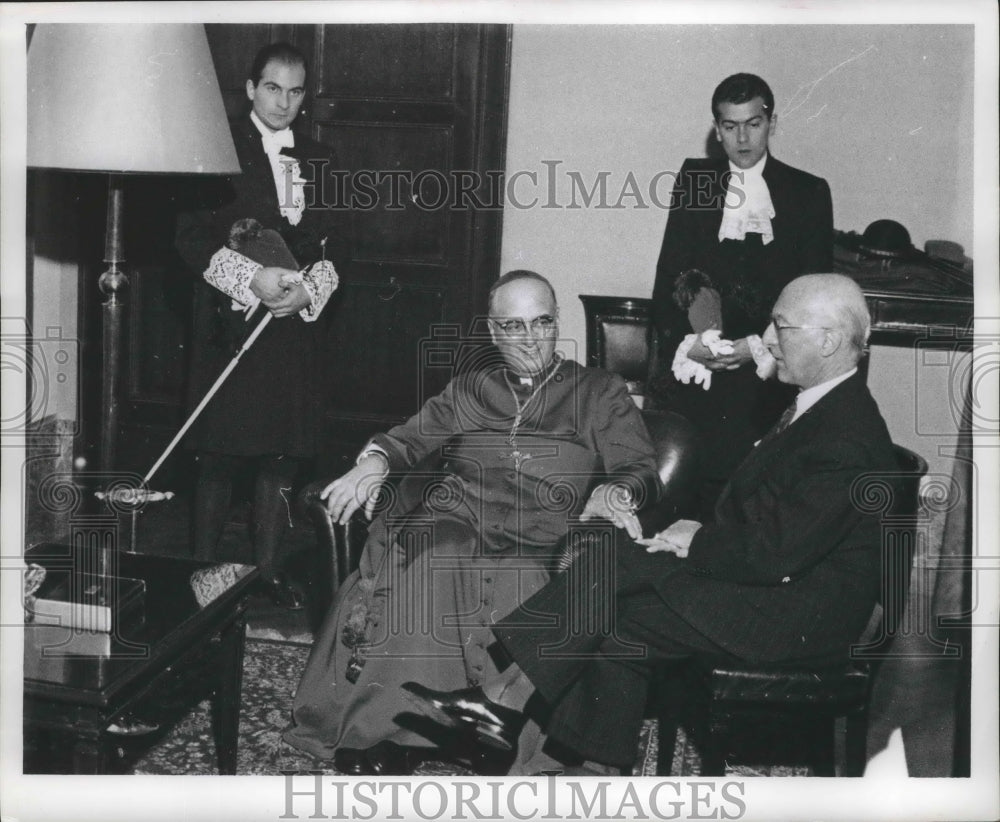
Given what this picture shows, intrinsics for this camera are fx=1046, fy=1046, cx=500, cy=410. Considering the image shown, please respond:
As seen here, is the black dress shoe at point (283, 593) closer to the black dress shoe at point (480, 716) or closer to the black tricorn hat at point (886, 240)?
the black dress shoe at point (480, 716)

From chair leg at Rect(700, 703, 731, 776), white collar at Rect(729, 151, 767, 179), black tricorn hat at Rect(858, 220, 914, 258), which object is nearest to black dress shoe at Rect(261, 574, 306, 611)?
chair leg at Rect(700, 703, 731, 776)

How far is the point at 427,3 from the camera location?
2.60 metres

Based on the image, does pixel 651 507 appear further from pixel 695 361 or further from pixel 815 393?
pixel 695 361

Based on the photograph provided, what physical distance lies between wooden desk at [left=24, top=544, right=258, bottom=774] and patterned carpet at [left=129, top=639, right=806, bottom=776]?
6.1 inches

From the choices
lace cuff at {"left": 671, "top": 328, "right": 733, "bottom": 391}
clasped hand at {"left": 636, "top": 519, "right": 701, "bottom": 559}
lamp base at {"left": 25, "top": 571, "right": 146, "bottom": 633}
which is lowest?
lamp base at {"left": 25, "top": 571, "right": 146, "bottom": 633}

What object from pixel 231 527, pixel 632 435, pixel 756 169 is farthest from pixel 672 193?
pixel 231 527

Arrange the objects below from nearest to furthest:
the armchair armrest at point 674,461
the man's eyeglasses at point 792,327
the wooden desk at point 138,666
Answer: the wooden desk at point 138,666, the man's eyeglasses at point 792,327, the armchair armrest at point 674,461

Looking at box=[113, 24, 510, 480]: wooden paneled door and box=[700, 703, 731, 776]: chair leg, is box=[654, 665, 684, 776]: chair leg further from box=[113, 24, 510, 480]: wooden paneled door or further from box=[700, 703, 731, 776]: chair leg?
box=[113, 24, 510, 480]: wooden paneled door

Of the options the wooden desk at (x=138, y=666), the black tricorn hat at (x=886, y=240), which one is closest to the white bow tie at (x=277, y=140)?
the wooden desk at (x=138, y=666)

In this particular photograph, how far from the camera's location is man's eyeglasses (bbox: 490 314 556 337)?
2.82m

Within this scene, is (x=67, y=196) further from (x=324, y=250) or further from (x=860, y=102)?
(x=860, y=102)

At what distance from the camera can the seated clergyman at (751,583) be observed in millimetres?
2338

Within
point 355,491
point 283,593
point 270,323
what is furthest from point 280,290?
point 283,593

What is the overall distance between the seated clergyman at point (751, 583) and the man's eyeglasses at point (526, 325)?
0.60 meters
